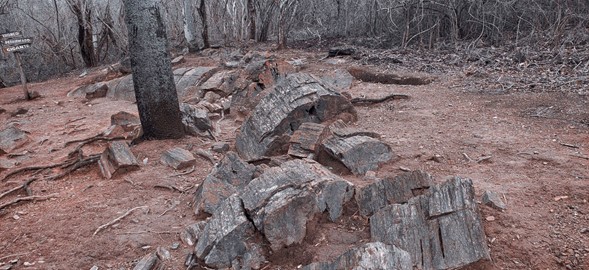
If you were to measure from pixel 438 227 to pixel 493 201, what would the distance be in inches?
24.1

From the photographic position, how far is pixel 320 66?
28.5 feet

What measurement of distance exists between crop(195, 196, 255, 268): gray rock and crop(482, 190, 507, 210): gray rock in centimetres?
158

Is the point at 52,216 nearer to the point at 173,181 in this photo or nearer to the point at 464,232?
the point at 173,181

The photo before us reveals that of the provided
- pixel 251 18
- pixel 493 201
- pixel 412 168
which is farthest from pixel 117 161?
pixel 251 18

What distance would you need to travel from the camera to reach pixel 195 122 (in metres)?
5.17

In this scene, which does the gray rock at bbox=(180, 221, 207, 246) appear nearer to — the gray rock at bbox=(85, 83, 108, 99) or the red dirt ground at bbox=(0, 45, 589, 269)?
the red dirt ground at bbox=(0, 45, 589, 269)

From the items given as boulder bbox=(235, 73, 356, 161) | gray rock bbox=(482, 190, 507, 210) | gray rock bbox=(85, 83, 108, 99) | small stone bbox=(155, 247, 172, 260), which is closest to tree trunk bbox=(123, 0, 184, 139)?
boulder bbox=(235, 73, 356, 161)

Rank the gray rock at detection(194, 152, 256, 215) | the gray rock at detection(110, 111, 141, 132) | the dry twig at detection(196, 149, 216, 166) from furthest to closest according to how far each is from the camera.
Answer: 1. the gray rock at detection(110, 111, 141, 132)
2. the dry twig at detection(196, 149, 216, 166)
3. the gray rock at detection(194, 152, 256, 215)

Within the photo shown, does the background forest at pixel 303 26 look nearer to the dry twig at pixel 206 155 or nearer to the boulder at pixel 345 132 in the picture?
the boulder at pixel 345 132

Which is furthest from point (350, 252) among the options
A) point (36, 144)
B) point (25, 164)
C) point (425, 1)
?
point (425, 1)

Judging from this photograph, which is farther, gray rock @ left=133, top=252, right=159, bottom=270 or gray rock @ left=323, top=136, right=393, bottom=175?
gray rock @ left=323, top=136, right=393, bottom=175

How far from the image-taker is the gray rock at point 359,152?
12.3ft

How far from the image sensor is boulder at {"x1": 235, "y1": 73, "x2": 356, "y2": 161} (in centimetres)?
438

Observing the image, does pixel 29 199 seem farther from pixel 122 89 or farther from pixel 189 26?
pixel 189 26
